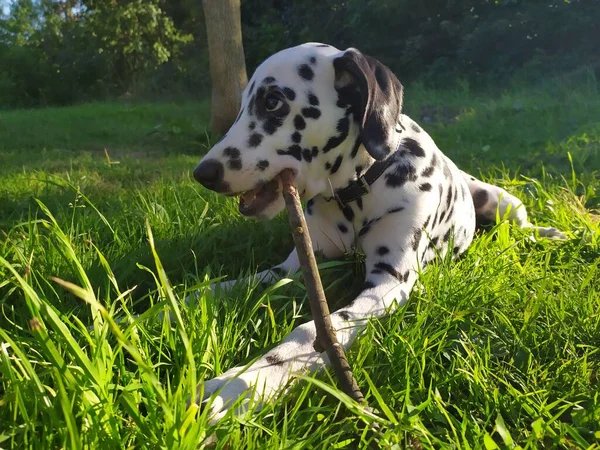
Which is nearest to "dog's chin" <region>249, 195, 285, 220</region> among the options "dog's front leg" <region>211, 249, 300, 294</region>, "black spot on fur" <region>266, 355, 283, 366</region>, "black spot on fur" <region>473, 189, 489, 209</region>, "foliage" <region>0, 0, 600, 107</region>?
"dog's front leg" <region>211, 249, 300, 294</region>

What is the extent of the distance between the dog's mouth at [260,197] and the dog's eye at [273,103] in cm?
29

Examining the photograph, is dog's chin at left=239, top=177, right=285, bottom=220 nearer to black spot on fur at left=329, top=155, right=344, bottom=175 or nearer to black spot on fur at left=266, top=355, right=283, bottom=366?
black spot on fur at left=329, top=155, right=344, bottom=175

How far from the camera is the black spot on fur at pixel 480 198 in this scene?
3824 mm

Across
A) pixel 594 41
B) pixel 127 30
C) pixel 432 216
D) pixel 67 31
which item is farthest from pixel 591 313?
pixel 67 31

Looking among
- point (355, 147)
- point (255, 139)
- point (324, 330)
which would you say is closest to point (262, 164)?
point (255, 139)

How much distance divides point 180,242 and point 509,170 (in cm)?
376

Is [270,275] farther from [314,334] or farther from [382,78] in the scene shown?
[382,78]

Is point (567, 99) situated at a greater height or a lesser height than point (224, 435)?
lesser

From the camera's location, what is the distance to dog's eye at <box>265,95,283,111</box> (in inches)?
98.7

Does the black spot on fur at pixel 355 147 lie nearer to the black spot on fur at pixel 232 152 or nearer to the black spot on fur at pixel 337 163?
the black spot on fur at pixel 337 163

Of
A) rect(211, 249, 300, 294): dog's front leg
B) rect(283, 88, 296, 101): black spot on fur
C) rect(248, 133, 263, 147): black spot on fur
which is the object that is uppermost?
rect(283, 88, 296, 101): black spot on fur

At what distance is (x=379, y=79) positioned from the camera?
2.65 m

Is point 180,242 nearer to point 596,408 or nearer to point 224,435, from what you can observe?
point 224,435

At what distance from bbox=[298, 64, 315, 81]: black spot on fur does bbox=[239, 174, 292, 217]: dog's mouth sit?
0.47m
